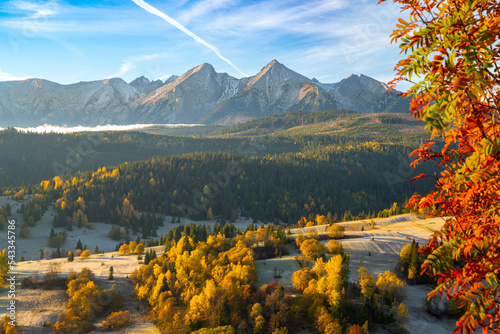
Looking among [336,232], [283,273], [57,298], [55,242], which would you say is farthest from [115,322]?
[55,242]

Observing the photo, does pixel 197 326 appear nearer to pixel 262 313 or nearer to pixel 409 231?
pixel 262 313

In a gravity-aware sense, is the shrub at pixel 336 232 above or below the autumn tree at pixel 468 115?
below

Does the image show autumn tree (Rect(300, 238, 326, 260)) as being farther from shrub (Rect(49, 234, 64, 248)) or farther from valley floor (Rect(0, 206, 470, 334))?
shrub (Rect(49, 234, 64, 248))

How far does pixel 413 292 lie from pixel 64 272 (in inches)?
4555

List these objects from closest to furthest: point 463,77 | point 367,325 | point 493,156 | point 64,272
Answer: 1. point 463,77
2. point 493,156
3. point 367,325
4. point 64,272

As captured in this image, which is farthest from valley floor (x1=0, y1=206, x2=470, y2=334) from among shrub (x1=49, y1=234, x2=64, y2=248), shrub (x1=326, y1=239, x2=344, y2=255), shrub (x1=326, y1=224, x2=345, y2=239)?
shrub (x1=49, y1=234, x2=64, y2=248)

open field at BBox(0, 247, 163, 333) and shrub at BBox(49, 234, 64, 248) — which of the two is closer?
open field at BBox(0, 247, 163, 333)

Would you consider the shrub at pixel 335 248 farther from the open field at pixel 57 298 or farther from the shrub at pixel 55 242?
the shrub at pixel 55 242

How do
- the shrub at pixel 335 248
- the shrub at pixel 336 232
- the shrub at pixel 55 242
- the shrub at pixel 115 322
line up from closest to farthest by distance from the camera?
the shrub at pixel 115 322 → the shrub at pixel 335 248 → the shrub at pixel 336 232 → the shrub at pixel 55 242

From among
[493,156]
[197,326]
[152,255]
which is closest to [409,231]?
[197,326]

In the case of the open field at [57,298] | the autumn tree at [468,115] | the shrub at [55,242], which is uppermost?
the autumn tree at [468,115]

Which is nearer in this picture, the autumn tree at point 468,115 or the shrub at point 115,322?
the autumn tree at point 468,115

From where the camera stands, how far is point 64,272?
380ft

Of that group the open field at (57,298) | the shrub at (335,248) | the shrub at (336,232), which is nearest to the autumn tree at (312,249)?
the shrub at (335,248)
